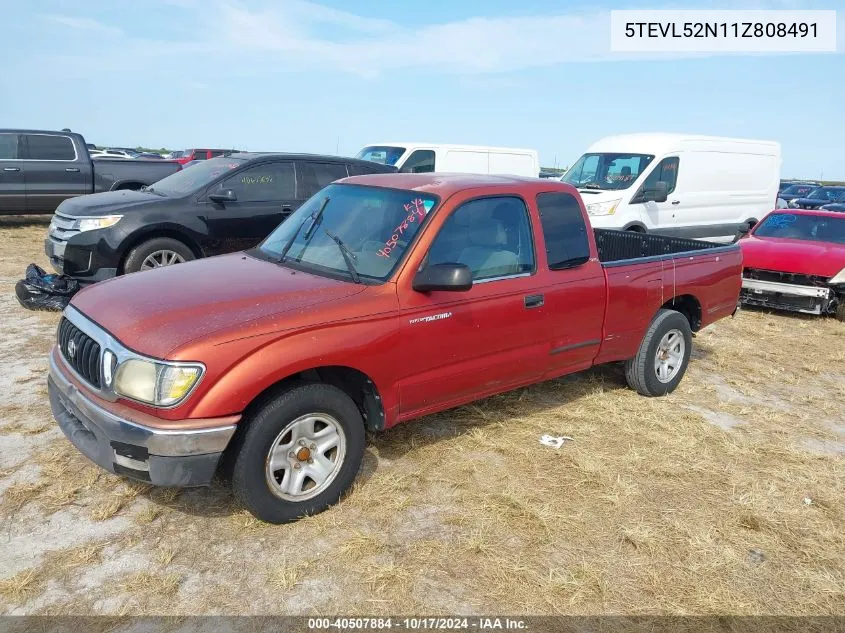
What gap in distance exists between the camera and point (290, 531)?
3.54 metres

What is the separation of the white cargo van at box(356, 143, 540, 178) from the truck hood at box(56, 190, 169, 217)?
6.76m

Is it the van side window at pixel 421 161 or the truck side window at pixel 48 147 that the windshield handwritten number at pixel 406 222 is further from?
the truck side window at pixel 48 147

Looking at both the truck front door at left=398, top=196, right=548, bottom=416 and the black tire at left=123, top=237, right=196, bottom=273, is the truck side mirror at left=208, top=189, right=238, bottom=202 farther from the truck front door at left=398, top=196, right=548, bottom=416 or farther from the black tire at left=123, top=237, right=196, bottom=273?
the truck front door at left=398, top=196, right=548, bottom=416

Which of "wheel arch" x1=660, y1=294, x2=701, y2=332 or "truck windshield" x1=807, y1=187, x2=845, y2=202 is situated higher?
"truck windshield" x1=807, y1=187, x2=845, y2=202

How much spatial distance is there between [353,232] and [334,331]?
3.17ft

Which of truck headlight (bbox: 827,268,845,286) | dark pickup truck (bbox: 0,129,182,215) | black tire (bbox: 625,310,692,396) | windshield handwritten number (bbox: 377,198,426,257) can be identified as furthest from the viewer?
dark pickup truck (bbox: 0,129,182,215)

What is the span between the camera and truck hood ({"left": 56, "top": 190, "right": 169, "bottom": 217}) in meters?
7.52

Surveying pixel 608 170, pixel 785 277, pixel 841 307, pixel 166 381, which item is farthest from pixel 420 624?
pixel 608 170

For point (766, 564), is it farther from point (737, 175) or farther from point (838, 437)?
point (737, 175)

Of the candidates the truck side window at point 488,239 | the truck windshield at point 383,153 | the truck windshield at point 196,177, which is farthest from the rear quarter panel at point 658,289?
the truck windshield at point 383,153

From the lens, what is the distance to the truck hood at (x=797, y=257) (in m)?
8.95

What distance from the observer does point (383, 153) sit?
14680mm

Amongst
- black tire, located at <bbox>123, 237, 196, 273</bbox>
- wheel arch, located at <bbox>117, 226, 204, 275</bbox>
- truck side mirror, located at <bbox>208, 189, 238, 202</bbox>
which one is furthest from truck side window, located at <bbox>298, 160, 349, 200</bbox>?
black tire, located at <bbox>123, 237, 196, 273</bbox>

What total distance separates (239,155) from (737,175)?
9816mm
